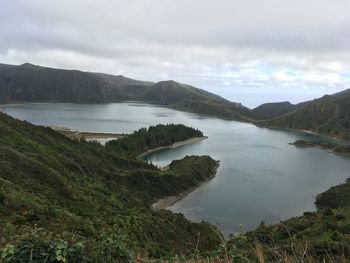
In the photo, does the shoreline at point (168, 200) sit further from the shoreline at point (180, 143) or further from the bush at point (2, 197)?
the shoreline at point (180, 143)

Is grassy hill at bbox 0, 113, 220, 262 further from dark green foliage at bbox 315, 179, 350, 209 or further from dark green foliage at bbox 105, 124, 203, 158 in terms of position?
dark green foliage at bbox 105, 124, 203, 158

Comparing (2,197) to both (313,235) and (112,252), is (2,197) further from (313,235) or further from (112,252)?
(313,235)

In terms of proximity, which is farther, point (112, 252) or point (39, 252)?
point (112, 252)

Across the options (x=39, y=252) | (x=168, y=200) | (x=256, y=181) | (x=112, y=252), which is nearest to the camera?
(x=39, y=252)

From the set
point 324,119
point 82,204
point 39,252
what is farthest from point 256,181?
point 324,119

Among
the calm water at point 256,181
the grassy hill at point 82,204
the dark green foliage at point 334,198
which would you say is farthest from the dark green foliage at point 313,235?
the calm water at point 256,181

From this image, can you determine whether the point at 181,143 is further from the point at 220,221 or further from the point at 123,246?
the point at 123,246

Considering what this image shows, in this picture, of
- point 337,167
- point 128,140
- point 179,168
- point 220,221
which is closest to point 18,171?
point 220,221

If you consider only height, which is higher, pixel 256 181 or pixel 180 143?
pixel 256 181
